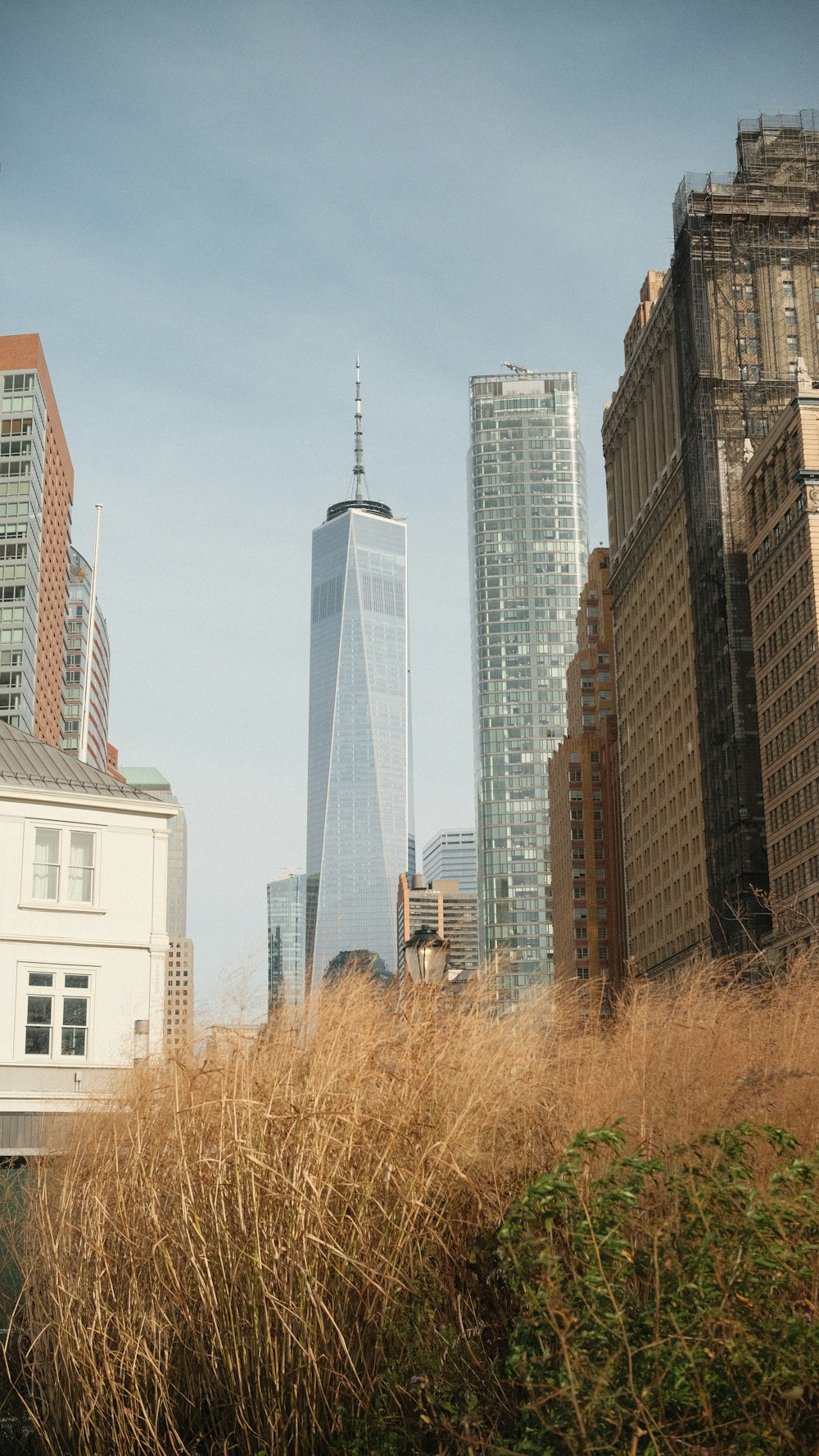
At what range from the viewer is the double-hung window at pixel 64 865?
1267 inches

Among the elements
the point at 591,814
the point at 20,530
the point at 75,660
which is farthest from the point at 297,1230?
the point at 75,660

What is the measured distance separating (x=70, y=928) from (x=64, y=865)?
1.38 metres

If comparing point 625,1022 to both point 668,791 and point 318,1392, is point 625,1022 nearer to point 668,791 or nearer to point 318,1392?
point 318,1392

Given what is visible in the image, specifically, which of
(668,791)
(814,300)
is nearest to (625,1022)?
(668,791)

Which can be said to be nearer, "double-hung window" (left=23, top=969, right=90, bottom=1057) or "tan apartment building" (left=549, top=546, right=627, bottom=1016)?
"double-hung window" (left=23, top=969, right=90, bottom=1057)

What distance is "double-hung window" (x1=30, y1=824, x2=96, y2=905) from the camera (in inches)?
1267

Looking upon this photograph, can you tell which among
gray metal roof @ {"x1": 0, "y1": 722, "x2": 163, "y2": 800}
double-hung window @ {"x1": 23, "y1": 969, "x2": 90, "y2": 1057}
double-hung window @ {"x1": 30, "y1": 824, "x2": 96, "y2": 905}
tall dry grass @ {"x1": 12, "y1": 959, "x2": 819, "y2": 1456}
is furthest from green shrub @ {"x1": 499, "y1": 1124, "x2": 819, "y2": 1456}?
gray metal roof @ {"x1": 0, "y1": 722, "x2": 163, "y2": 800}

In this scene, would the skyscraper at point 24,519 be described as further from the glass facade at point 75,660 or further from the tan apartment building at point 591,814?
the tan apartment building at point 591,814

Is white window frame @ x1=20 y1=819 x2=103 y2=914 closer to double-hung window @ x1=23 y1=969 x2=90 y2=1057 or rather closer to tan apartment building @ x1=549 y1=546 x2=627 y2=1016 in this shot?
double-hung window @ x1=23 y1=969 x2=90 y2=1057

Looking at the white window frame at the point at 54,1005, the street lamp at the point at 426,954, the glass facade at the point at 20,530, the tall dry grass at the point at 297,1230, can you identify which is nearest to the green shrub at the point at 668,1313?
the tall dry grass at the point at 297,1230

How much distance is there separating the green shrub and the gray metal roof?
937 inches

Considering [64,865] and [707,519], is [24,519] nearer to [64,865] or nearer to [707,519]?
[707,519]

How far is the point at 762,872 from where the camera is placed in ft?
329

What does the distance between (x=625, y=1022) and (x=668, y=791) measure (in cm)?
10145
